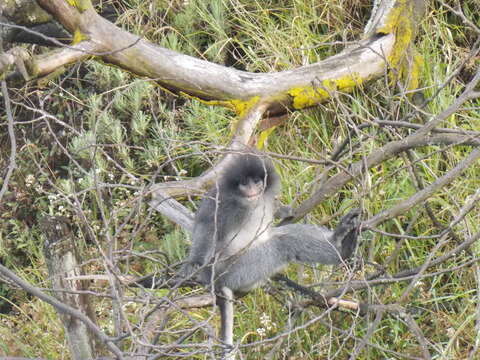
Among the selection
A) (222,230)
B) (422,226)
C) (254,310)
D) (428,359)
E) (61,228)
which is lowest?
(254,310)

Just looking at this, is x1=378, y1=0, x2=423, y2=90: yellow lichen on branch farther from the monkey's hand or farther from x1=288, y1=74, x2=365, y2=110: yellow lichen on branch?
the monkey's hand

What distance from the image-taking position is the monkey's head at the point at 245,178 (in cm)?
414

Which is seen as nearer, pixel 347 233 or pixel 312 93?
pixel 347 233

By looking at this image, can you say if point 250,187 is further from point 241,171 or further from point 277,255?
point 277,255

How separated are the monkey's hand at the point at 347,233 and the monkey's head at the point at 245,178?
0.41 metres

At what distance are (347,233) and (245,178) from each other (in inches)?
21.6

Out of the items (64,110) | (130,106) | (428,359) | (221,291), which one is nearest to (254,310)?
(221,291)

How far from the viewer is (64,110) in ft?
23.0

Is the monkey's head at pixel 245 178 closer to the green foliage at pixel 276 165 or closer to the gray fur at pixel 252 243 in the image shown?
the gray fur at pixel 252 243

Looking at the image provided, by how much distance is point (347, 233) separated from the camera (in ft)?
13.3

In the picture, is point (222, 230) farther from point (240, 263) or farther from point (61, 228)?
point (61, 228)

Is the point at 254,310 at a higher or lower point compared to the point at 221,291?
lower

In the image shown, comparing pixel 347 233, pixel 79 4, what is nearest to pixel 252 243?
pixel 347 233

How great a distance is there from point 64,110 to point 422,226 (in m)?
3.17
